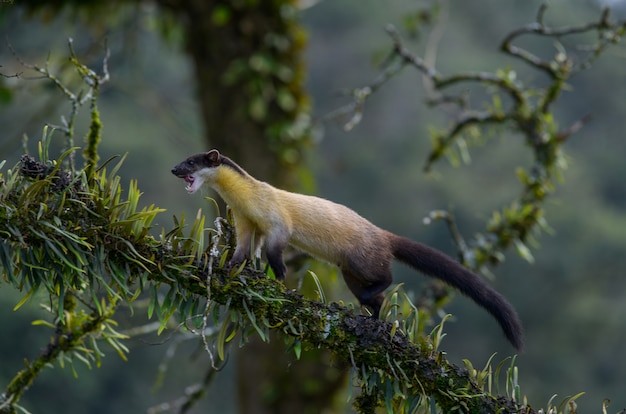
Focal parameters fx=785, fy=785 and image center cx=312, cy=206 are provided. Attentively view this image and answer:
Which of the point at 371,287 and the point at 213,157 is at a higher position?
the point at 213,157

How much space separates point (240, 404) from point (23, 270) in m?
4.99

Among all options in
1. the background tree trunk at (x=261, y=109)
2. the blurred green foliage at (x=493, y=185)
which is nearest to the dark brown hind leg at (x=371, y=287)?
the background tree trunk at (x=261, y=109)

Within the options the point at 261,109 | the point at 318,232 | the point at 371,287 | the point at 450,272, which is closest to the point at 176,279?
the point at 318,232

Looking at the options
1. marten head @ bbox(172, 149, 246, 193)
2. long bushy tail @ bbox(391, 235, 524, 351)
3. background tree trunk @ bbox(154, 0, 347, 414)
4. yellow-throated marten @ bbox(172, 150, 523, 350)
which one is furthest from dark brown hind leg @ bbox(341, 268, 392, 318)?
background tree trunk @ bbox(154, 0, 347, 414)

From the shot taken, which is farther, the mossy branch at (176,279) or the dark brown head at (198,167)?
the dark brown head at (198,167)

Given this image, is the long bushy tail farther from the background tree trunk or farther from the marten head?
the background tree trunk

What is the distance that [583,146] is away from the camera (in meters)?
22.8

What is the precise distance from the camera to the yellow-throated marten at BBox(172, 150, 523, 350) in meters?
3.73

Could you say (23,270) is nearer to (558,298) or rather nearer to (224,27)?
(224,27)

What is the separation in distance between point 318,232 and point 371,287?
41cm

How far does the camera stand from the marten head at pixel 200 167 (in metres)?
3.81

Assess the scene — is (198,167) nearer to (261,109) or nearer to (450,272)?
(450,272)

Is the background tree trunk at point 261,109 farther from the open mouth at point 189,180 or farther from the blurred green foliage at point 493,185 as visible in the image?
the blurred green foliage at point 493,185

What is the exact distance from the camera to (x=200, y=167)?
A: 387 centimetres
